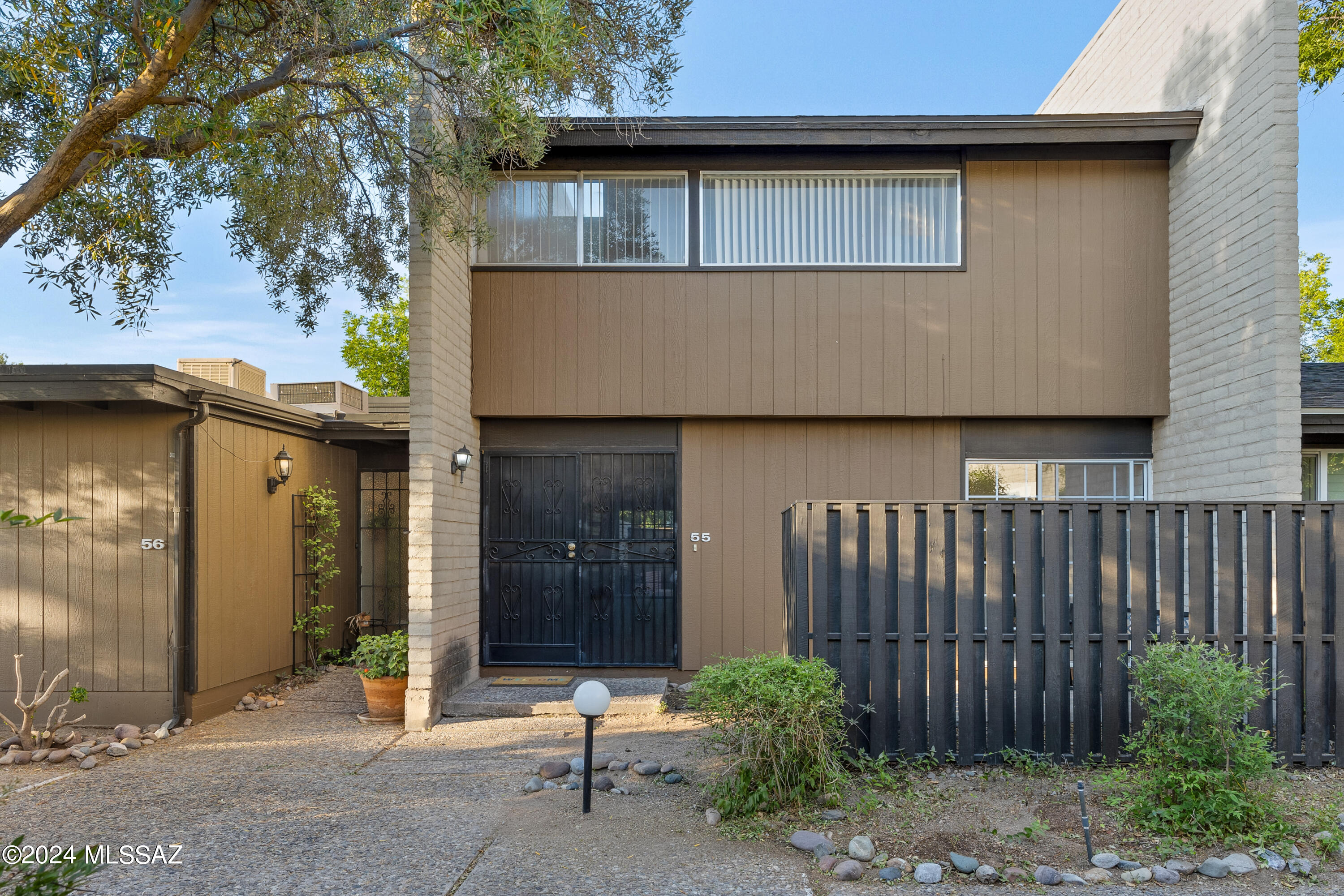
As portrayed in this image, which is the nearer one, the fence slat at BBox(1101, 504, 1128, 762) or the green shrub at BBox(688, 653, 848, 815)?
the green shrub at BBox(688, 653, 848, 815)

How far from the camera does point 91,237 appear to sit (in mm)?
5895

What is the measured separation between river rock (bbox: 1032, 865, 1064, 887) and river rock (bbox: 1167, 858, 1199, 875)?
507 mm

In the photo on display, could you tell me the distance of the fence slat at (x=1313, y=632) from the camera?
5102 mm

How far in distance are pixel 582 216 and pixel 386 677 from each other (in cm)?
454

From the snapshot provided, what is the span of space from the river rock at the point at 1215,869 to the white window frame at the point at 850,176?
5.37m

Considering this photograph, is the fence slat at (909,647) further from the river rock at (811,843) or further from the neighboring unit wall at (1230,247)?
the neighboring unit wall at (1230,247)

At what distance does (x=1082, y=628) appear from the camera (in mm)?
5156

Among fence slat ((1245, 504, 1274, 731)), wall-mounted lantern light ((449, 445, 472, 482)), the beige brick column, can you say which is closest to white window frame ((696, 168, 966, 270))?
the beige brick column

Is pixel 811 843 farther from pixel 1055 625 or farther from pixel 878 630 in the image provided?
pixel 1055 625

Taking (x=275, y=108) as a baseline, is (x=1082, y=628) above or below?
below

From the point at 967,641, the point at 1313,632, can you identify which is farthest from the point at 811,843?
the point at 1313,632

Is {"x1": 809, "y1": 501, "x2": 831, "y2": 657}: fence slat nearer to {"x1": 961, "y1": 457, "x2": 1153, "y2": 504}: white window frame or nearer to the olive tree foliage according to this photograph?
{"x1": 961, "y1": 457, "x2": 1153, "y2": 504}: white window frame

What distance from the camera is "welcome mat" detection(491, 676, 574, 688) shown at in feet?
24.4

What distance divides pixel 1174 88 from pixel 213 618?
981 centimetres
